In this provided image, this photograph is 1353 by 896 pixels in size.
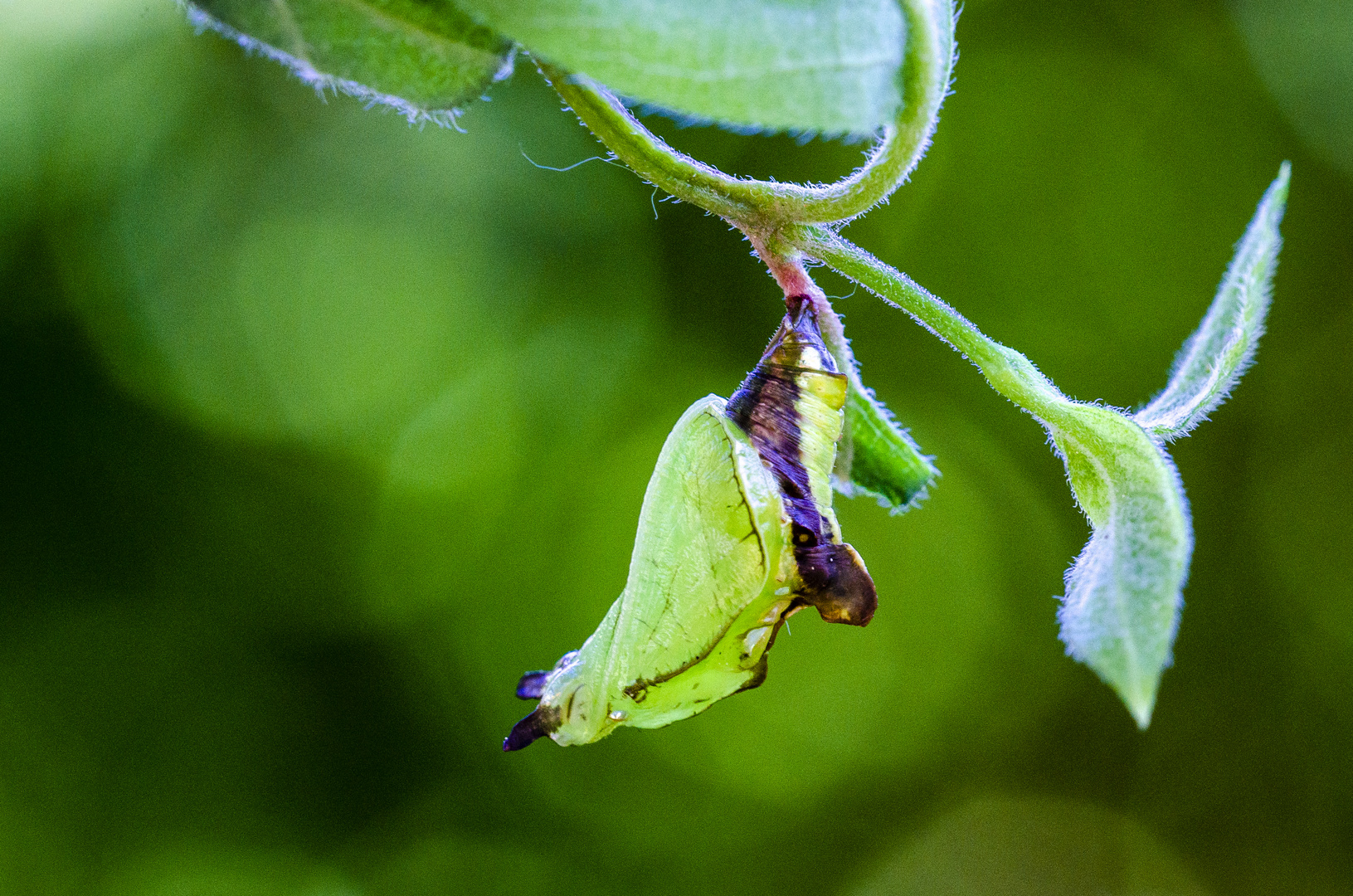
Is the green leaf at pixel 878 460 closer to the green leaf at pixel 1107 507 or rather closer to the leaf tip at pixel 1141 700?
the green leaf at pixel 1107 507

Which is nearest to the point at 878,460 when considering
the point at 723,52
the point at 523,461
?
the point at 723,52

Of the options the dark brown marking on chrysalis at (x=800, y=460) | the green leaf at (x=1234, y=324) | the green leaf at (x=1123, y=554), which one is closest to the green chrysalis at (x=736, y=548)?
the dark brown marking on chrysalis at (x=800, y=460)

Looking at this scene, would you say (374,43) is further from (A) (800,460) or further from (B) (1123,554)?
(B) (1123,554)

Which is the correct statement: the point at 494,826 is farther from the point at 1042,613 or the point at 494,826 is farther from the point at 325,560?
the point at 1042,613

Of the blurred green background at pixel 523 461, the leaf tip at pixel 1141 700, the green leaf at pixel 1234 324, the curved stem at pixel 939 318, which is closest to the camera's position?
the leaf tip at pixel 1141 700

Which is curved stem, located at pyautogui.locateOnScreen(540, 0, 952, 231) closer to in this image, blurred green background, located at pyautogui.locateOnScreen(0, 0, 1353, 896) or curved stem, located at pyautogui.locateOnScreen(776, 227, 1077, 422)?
curved stem, located at pyautogui.locateOnScreen(776, 227, 1077, 422)

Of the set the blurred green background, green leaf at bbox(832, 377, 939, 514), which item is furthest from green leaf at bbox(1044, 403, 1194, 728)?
the blurred green background
